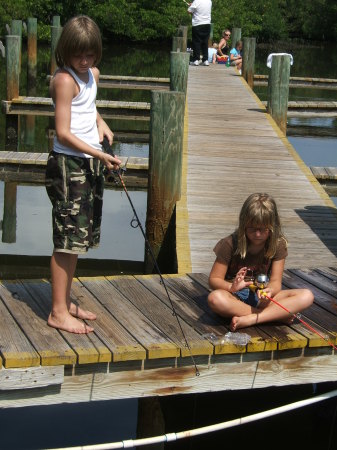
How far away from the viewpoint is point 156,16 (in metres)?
37.0

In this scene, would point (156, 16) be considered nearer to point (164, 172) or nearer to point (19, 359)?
point (164, 172)

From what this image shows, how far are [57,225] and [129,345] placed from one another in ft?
2.13

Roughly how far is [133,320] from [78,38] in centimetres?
143

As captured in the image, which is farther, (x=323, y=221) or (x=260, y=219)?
(x=323, y=221)

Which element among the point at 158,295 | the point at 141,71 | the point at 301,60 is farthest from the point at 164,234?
the point at 301,60

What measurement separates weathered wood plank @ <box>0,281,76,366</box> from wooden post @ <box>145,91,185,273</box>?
8.63 ft

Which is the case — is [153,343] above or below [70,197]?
below

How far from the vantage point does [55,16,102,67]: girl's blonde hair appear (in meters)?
4.20

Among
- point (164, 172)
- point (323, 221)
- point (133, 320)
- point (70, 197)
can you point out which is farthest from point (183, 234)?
point (70, 197)

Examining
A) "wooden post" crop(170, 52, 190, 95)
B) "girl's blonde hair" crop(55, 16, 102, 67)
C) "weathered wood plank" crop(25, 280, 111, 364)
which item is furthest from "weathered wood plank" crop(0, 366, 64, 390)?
"wooden post" crop(170, 52, 190, 95)

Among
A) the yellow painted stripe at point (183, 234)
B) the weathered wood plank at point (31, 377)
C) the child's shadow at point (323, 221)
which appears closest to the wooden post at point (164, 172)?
the yellow painted stripe at point (183, 234)

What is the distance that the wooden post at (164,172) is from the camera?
7578mm

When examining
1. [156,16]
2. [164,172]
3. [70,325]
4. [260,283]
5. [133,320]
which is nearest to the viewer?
[70,325]

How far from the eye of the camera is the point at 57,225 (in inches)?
174
